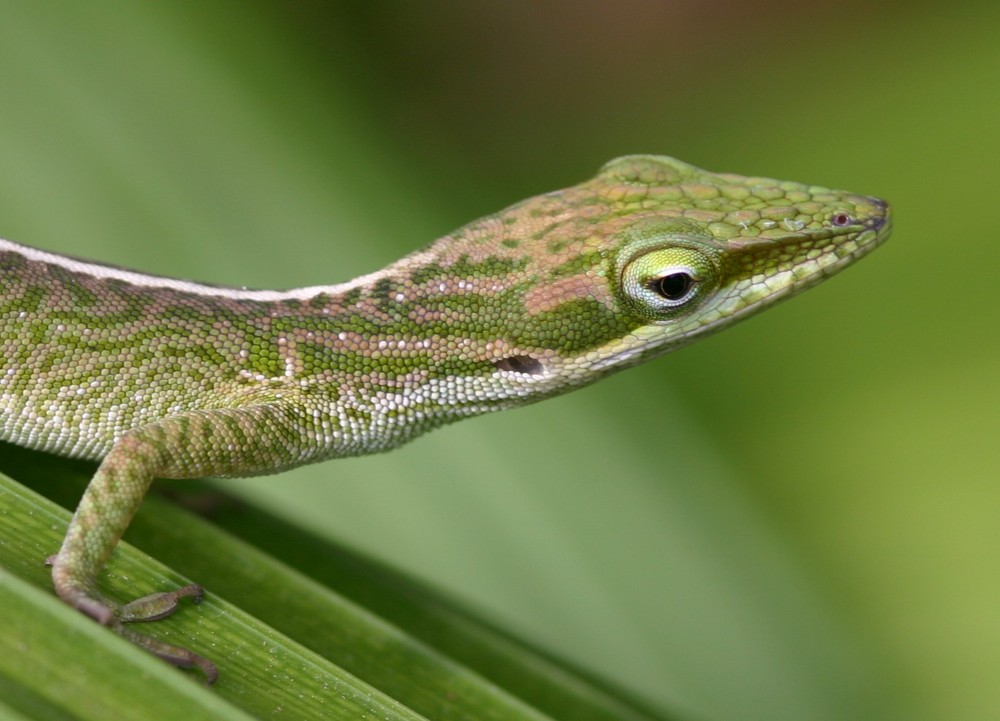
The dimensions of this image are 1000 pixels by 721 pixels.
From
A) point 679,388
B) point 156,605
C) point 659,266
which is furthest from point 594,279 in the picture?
point 679,388

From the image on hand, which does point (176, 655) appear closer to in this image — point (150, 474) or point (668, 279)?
point (150, 474)

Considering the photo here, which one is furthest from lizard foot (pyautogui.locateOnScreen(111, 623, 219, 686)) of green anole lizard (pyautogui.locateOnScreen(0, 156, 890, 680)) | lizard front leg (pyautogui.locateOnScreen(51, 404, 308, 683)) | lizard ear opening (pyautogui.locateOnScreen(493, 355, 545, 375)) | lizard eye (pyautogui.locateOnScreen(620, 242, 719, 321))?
lizard eye (pyautogui.locateOnScreen(620, 242, 719, 321))

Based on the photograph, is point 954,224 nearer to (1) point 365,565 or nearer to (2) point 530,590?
(2) point 530,590

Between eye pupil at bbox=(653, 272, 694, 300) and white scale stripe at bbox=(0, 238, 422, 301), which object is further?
white scale stripe at bbox=(0, 238, 422, 301)

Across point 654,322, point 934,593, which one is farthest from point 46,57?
point 934,593

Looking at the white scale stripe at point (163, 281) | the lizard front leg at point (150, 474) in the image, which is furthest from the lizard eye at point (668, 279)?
the lizard front leg at point (150, 474)

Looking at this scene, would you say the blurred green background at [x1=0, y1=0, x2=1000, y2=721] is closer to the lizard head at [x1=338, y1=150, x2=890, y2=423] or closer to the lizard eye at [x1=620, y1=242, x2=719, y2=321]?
the lizard head at [x1=338, y1=150, x2=890, y2=423]
